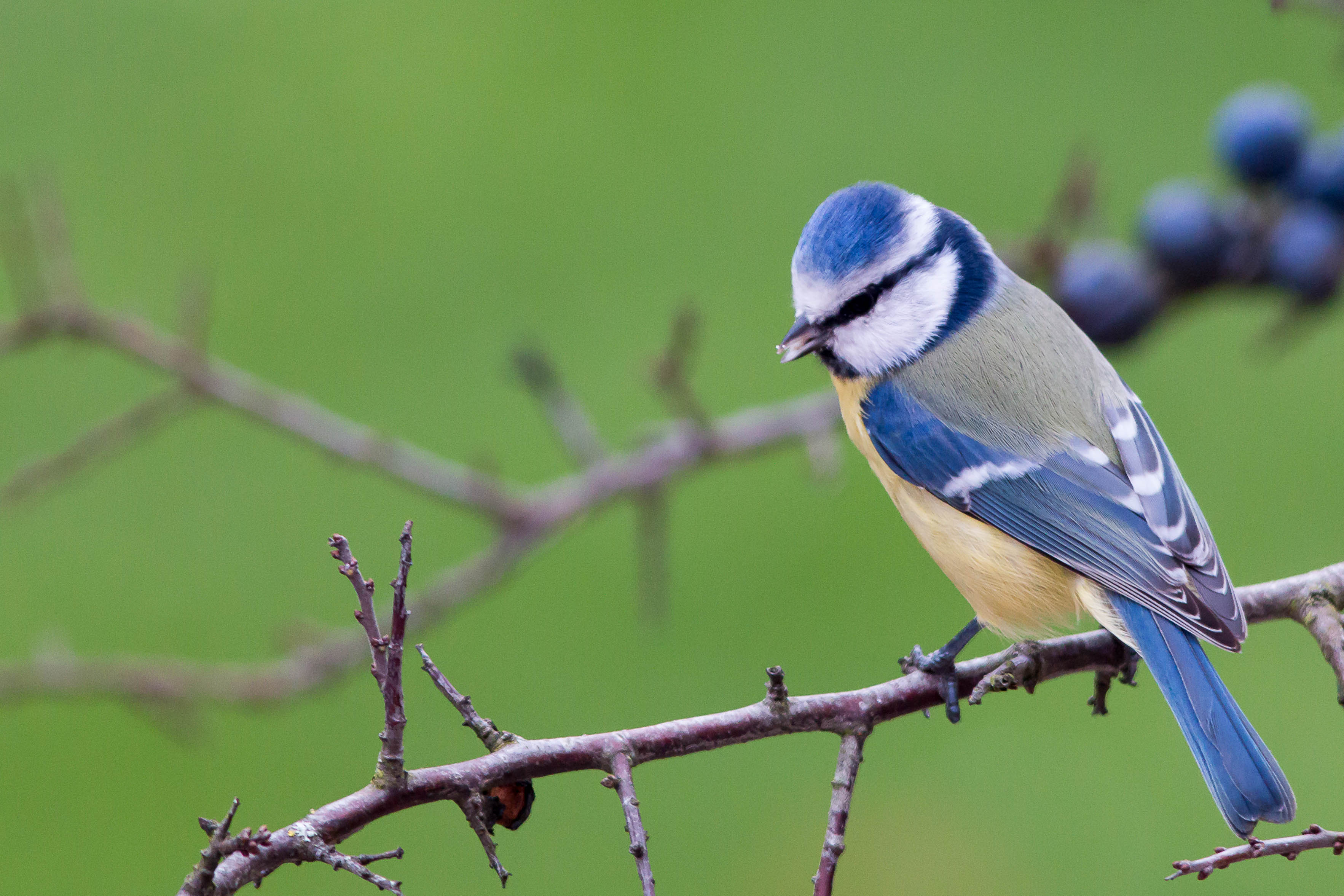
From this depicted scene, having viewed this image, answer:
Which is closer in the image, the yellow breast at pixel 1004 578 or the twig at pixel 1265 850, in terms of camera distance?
the twig at pixel 1265 850

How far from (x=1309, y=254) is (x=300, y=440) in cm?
125

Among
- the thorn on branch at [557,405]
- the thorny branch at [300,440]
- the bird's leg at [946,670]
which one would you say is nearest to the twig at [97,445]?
the thorny branch at [300,440]

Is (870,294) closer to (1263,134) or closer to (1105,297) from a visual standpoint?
(1105,297)

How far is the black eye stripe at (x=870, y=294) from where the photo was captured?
51.0 inches

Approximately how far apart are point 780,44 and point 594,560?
156 centimetres

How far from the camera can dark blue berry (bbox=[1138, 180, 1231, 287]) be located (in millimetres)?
1718

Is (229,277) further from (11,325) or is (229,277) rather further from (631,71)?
(11,325)

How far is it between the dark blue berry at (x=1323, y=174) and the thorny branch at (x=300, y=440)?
0.70 meters

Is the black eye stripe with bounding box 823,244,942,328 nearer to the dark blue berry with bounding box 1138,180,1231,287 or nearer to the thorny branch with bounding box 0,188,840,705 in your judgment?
the thorny branch with bounding box 0,188,840,705

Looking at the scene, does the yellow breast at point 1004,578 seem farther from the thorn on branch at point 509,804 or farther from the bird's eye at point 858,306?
the thorn on branch at point 509,804

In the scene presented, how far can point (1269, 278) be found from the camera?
1.70 meters

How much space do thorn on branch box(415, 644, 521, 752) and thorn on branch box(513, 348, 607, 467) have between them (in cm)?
69

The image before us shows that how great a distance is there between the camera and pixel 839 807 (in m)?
0.91

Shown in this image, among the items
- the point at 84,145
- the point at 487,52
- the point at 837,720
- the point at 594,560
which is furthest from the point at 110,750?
the point at 837,720
